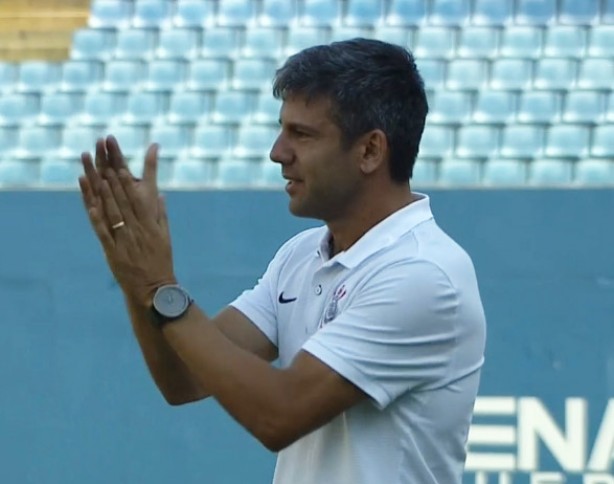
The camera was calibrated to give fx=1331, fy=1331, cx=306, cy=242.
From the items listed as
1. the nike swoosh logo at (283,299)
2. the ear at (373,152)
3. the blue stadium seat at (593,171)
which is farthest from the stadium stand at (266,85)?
the ear at (373,152)

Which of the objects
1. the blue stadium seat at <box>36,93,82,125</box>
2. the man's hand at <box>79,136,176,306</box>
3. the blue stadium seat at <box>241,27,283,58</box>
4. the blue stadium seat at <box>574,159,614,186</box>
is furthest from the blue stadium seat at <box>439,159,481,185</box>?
the man's hand at <box>79,136,176,306</box>

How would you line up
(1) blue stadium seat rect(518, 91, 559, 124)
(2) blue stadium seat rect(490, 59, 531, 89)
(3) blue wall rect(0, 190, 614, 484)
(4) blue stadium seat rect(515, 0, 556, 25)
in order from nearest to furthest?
1. (3) blue wall rect(0, 190, 614, 484)
2. (1) blue stadium seat rect(518, 91, 559, 124)
3. (2) blue stadium seat rect(490, 59, 531, 89)
4. (4) blue stadium seat rect(515, 0, 556, 25)

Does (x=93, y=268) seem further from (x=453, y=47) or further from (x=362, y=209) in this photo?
(x=362, y=209)

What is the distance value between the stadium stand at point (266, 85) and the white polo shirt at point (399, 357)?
383 cm

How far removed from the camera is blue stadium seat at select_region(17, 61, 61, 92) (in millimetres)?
6465

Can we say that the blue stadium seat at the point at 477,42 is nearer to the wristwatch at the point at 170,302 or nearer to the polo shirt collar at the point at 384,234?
the polo shirt collar at the point at 384,234

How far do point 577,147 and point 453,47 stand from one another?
2.67 ft

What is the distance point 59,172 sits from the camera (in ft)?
19.9

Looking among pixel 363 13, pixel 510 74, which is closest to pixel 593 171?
pixel 510 74

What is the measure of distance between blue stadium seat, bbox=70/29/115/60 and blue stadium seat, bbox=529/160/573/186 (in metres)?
2.17

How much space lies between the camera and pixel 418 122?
2.00m

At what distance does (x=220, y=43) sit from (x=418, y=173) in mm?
1280

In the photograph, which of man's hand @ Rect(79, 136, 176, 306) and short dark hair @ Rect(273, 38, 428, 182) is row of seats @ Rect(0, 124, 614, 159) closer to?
short dark hair @ Rect(273, 38, 428, 182)

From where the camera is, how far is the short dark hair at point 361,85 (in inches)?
75.9
